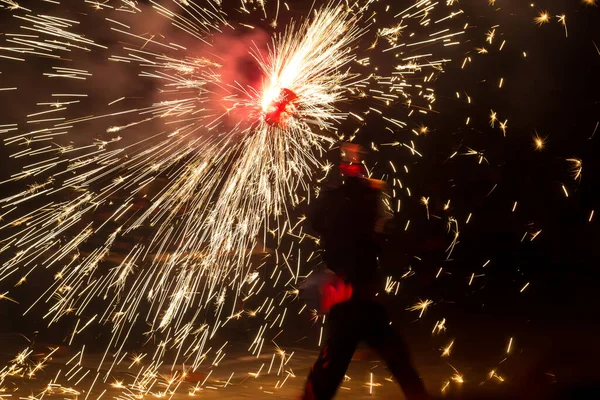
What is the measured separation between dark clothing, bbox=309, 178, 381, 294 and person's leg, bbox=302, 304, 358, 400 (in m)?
A: 0.20

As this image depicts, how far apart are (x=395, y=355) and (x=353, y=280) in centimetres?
46

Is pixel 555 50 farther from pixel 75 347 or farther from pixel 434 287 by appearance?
pixel 75 347

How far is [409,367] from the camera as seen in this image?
Answer: 3945 millimetres

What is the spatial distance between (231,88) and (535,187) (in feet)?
14.2

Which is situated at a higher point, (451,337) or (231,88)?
(231,88)

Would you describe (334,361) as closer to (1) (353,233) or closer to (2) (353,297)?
(2) (353,297)

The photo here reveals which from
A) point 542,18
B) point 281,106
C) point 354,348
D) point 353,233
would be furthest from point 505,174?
point 354,348

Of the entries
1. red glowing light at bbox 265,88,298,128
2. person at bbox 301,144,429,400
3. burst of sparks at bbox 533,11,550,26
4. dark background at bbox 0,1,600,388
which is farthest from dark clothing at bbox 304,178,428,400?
burst of sparks at bbox 533,11,550,26

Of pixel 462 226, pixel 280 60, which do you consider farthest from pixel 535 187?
pixel 280 60

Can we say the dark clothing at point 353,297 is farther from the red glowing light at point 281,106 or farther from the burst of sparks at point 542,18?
the burst of sparks at point 542,18

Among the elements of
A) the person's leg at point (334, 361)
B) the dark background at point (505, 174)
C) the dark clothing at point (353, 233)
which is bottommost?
the person's leg at point (334, 361)

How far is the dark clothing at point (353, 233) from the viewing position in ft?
13.1

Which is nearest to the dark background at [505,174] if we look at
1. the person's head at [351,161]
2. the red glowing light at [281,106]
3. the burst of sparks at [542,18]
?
the burst of sparks at [542,18]

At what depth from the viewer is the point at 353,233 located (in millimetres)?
4008
